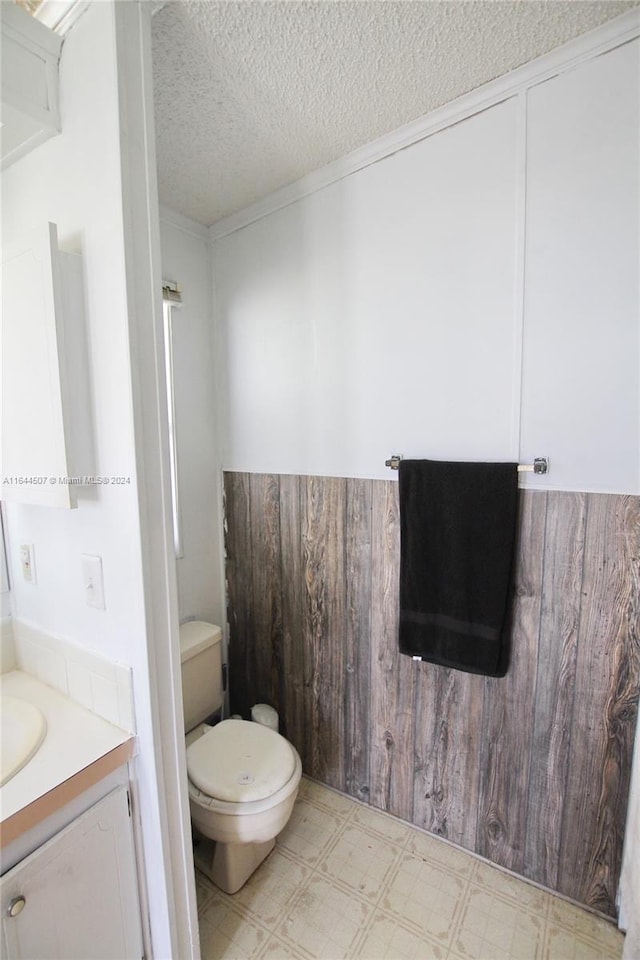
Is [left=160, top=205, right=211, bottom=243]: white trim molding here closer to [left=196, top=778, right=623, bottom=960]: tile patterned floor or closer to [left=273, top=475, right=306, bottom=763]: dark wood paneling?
[left=273, top=475, right=306, bottom=763]: dark wood paneling

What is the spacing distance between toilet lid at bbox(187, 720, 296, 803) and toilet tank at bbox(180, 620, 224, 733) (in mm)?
161

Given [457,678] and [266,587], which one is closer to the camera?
[457,678]

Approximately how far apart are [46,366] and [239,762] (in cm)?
140

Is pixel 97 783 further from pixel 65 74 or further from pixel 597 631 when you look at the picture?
pixel 65 74

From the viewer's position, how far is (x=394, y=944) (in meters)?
1.23

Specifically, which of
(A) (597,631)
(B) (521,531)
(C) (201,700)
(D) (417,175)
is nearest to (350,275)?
(D) (417,175)

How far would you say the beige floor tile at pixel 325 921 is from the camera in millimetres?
1234

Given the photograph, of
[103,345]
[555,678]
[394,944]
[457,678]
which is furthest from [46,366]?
[394,944]

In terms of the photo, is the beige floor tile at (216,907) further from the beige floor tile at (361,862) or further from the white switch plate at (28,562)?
the white switch plate at (28,562)

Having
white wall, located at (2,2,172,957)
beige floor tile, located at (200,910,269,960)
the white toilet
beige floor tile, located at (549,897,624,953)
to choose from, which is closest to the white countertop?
→ white wall, located at (2,2,172,957)

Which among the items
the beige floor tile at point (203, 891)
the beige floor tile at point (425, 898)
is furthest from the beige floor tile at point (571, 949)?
the beige floor tile at point (203, 891)

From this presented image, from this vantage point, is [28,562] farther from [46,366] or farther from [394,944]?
[394,944]

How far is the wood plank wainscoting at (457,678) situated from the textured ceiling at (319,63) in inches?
48.1

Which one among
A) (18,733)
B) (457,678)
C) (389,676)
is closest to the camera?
(18,733)
